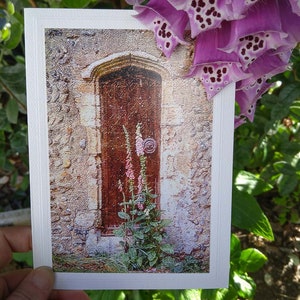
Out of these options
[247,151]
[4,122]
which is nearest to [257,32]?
[247,151]

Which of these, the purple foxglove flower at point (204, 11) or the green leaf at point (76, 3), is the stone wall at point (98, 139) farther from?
the green leaf at point (76, 3)

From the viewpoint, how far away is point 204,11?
1.91 ft

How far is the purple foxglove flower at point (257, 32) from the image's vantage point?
585 millimetres

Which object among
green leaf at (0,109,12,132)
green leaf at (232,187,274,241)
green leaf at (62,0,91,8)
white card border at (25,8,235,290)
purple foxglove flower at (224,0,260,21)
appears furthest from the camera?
green leaf at (0,109,12,132)

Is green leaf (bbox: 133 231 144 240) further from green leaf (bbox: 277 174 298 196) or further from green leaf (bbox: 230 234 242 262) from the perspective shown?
green leaf (bbox: 277 174 298 196)

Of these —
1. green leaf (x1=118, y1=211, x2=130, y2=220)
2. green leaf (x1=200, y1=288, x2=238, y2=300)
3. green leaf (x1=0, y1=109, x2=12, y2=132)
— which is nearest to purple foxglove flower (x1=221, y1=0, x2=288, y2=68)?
green leaf (x1=118, y1=211, x2=130, y2=220)

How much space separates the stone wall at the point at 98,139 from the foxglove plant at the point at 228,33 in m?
0.03

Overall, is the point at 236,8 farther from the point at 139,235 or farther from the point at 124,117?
the point at 139,235

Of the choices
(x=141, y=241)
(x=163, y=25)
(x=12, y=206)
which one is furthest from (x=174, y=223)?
(x=12, y=206)

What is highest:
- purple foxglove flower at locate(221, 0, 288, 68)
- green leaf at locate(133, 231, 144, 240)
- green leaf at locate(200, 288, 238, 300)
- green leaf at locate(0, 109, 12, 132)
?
purple foxglove flower at locate(221, 0, 288, 68)

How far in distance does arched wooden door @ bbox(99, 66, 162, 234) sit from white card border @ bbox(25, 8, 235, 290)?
0.07m

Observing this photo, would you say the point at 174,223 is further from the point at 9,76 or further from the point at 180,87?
the point at 9,76

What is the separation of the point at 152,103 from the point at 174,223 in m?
0.18

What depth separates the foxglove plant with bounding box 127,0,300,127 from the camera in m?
0.58
